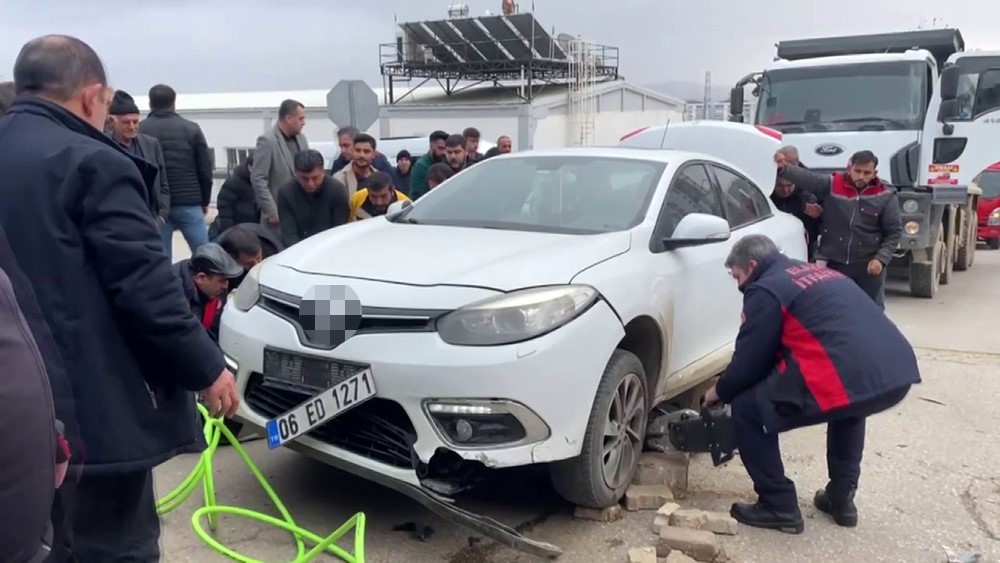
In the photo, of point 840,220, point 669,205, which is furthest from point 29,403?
point 840,220

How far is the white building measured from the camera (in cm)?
2861

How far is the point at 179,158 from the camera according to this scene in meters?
6.51

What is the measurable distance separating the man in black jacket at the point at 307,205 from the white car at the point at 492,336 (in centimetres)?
137

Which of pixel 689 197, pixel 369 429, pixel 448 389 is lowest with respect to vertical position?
pixel 369 429

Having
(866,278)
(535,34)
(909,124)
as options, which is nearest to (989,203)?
(909,124)

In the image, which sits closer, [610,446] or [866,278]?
[610,446]

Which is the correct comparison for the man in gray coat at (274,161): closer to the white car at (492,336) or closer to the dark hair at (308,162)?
the dark hair at (308,162)

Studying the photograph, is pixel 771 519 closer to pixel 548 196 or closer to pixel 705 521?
pixel 705 521

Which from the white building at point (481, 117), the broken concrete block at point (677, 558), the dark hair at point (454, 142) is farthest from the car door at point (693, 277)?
the white building at point (481, 117)

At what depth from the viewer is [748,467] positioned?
12.2 ft

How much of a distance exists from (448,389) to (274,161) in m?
3.82

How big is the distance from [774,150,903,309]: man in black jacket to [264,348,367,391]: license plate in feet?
15.8

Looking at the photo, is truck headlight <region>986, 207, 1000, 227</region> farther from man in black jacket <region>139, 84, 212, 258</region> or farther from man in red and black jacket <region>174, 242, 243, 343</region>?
man in red and black jacket <region>174, 242, 243, 343</region>

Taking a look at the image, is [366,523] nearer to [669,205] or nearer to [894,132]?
[669,205]
